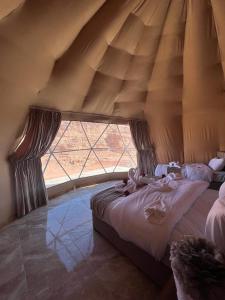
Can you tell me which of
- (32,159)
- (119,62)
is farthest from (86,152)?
(119,62)

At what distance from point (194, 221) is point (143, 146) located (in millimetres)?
4047

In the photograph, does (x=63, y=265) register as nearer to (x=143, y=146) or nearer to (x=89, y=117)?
(x=89, y=117)

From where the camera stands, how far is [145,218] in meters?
1.72

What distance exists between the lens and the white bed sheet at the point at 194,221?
1.51 m

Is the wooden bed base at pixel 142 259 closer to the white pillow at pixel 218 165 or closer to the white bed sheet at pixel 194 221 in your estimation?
the white bed sheet at pixel 194 221

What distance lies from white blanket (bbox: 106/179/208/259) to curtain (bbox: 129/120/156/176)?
3.07 meters

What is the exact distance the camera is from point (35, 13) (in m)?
2.03

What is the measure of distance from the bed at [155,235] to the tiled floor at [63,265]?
0.11 m

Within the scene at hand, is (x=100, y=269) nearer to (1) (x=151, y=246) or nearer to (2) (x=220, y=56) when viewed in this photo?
(1) (x=151, y=246)

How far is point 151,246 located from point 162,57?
11.3 feet

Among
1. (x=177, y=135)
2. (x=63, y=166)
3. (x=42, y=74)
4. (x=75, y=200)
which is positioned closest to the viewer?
(x=42, y=74)

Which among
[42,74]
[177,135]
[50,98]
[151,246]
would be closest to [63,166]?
[50,98]

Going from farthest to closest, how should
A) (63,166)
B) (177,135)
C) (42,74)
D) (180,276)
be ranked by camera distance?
1. (63,166)
2. (177,135)
3. (42,74)
4. (180,276)

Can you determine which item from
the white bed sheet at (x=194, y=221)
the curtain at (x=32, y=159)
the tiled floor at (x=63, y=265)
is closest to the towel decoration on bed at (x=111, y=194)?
the tiled floor at (x=63, y=265)
